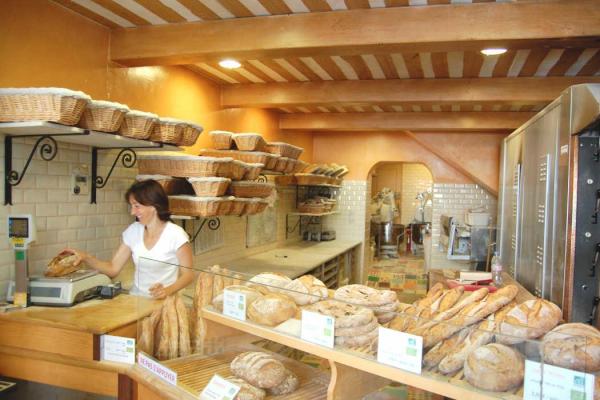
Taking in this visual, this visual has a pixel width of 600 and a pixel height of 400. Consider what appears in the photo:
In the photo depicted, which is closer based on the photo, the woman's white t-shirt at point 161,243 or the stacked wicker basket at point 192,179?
the woman's white t-shirt at point 161,243

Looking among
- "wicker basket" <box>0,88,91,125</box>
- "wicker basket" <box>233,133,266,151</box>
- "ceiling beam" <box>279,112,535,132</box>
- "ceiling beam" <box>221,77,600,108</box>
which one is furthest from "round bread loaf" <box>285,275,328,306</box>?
"ceiling beam" <box>279,112,535,132</box>

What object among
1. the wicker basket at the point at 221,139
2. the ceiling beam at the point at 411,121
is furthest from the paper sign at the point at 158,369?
the ceiling beam at the point at 411,121

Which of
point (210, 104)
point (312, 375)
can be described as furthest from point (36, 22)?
point (312, 375)

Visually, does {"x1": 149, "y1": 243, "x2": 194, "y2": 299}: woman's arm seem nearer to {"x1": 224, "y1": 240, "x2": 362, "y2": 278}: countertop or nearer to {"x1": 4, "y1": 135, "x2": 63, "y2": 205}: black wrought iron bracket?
{"x1": 4, "y1": 135, "x2": 63, "y2": 205}: black wrought iron bracket

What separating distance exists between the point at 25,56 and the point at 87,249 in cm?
127

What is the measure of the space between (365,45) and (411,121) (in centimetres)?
390

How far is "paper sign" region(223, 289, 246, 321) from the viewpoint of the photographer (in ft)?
5.62

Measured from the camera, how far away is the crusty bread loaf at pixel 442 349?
1.29 meters

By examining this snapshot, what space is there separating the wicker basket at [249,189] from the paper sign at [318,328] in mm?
2546

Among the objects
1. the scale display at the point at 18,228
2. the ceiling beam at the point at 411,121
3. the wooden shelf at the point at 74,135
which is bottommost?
the scale display at the point at 18,228

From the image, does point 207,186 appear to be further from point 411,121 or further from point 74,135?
point 411,121

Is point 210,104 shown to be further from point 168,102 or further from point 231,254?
point 231,254

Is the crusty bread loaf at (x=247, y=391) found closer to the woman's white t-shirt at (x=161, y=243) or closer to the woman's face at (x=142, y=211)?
the woman's white t-shirt at (x=161, y=243)

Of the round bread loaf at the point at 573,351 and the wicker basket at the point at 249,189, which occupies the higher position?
the wicker basket at the point at 249,189
